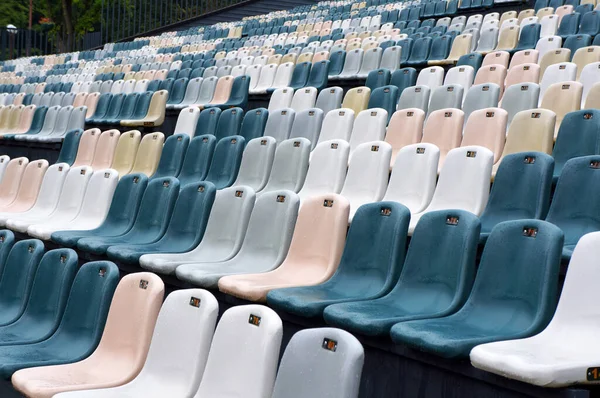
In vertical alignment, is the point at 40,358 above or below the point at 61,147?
below

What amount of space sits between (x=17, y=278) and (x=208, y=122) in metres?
3.00

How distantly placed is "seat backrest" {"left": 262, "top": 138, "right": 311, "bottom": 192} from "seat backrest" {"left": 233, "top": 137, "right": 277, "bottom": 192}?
8 cm

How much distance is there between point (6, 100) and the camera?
10289 millimetres

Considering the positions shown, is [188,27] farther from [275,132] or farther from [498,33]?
[275,132]

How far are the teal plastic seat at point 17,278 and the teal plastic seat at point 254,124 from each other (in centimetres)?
251

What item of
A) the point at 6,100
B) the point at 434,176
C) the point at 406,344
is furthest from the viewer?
the point at 6,100

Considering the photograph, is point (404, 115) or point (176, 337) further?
point (404, 115)

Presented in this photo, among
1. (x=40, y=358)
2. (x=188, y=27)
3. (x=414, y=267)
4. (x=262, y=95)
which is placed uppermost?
(x=188, y=27)

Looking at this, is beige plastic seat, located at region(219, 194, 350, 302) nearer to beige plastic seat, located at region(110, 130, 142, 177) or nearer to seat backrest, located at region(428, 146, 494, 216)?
seat backrest, located at region(428, 146, 494, 216)

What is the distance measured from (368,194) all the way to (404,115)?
1022 mm

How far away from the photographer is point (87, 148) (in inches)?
252

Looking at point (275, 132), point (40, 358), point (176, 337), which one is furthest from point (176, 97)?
point (176, 337)

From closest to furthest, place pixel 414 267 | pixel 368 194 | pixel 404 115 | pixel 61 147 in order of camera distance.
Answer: pixel 414 267 < pixel 368 194 < pixel 404 115 < pixel 61 147

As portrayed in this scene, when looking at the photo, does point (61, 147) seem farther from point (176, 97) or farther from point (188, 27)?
point (188, 27)
